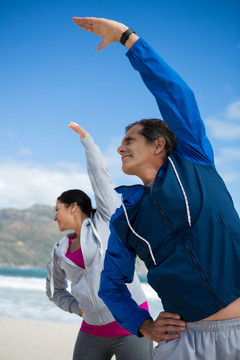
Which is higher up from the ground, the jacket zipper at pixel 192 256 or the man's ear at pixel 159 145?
the man's ear at pixel 159 145

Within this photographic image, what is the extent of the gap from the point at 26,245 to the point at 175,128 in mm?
94947

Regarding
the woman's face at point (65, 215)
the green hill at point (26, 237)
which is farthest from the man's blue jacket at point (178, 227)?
the green hill at point (26, 237)

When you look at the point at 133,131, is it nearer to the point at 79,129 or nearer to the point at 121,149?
the point at 121,149

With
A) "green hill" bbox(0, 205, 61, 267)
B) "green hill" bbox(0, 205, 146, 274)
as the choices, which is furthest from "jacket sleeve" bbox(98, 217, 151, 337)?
"green hill" bbox(0, 205, 61, 267)

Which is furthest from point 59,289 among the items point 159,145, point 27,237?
point 27,237

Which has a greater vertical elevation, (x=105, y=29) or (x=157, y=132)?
(x=105, y=29)

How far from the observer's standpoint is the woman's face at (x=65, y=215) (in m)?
2.97

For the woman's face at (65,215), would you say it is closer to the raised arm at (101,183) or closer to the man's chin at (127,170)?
the raised arm at (101,183)

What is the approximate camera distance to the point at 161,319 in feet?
4.51

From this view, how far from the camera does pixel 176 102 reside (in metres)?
1.41

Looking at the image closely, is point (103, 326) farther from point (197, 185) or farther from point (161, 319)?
point (197, 185)

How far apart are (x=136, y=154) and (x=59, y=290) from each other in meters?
1.99

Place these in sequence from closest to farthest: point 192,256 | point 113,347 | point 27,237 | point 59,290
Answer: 1. point 192,256
2. point 113,347
3. point 59,290
4. point 27,237

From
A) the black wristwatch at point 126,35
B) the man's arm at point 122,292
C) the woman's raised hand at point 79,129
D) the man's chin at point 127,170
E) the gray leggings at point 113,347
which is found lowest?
the gray leggings at point 113,347
